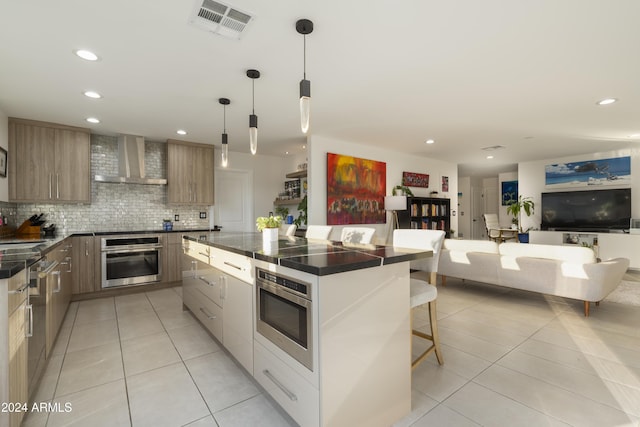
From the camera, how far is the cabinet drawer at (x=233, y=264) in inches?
75.4

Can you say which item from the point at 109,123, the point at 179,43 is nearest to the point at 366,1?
the point at 179,43

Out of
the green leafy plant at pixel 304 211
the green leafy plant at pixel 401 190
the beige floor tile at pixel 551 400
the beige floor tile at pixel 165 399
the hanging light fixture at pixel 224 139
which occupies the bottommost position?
the beige floor tile at pixel 165 399

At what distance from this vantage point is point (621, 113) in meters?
3.75

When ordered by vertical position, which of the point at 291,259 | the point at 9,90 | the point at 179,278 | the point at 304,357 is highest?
the point at 9,90

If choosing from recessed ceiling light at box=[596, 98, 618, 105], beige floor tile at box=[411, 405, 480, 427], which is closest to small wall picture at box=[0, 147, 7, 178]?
beige floor tile at box=[411, 405, 480, 427]

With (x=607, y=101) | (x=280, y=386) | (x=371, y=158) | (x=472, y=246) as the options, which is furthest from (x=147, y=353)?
(x=607, y=101)

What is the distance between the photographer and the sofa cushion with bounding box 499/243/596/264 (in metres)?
3.08

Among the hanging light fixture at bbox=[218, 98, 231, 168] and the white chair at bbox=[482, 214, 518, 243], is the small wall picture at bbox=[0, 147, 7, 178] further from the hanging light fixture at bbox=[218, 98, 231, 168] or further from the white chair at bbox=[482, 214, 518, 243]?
the white chair at bbox=[482, 214, 518, 243]

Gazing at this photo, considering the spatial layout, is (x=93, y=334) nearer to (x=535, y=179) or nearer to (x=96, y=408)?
(x=96, y=408)

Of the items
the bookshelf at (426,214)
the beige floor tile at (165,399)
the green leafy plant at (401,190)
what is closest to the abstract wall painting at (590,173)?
the bookshelf at (426,214)

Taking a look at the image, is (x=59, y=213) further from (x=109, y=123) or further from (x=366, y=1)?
(x=366, y=1)

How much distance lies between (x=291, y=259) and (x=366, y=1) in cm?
156

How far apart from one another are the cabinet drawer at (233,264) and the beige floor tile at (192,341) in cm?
74

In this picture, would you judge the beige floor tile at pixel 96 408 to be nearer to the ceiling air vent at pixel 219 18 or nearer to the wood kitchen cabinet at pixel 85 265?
the ceiling air vent at pixel 219 18
